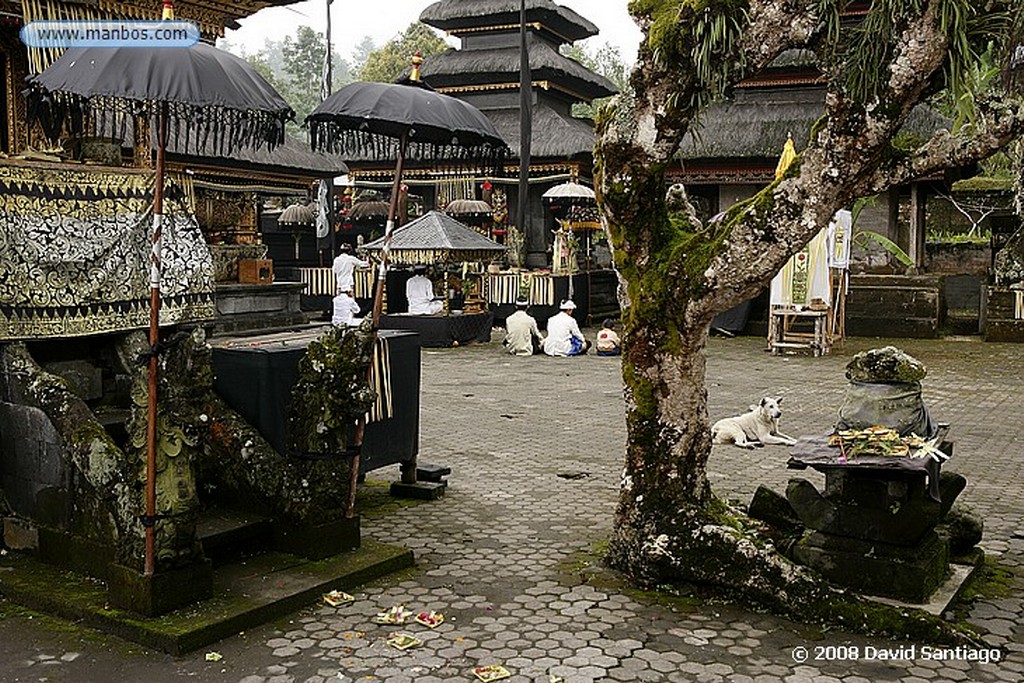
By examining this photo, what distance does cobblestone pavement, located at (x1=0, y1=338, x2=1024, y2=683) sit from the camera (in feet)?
16.4

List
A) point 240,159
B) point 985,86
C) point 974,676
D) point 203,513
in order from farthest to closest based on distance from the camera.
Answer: point 240,159 → point 203,513 → point 985,86 → point 974,676

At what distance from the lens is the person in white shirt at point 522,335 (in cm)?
1875

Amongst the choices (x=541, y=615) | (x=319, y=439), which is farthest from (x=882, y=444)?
(x=319, y=439)

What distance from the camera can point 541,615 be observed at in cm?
577

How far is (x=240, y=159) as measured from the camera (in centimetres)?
2008

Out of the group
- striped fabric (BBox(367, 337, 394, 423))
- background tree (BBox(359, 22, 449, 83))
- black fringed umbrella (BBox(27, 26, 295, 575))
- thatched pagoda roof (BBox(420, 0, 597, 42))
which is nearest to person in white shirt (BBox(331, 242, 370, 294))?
thatched pagoda roof (BBox(420, 0, 597, 42))

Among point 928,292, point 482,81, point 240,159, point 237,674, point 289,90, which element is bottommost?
point 237,674

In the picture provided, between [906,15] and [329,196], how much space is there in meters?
24.7

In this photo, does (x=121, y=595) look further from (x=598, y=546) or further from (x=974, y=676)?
(x=974, y=676)

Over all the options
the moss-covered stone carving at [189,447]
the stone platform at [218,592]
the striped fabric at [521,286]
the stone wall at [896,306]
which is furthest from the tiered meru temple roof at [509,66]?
the stone platform at [218,592]

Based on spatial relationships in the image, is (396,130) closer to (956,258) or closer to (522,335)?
(522,335)

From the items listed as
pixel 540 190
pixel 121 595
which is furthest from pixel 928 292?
pixel 121 595

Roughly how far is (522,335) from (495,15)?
40.7ft

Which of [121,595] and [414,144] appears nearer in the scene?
[121,595]
